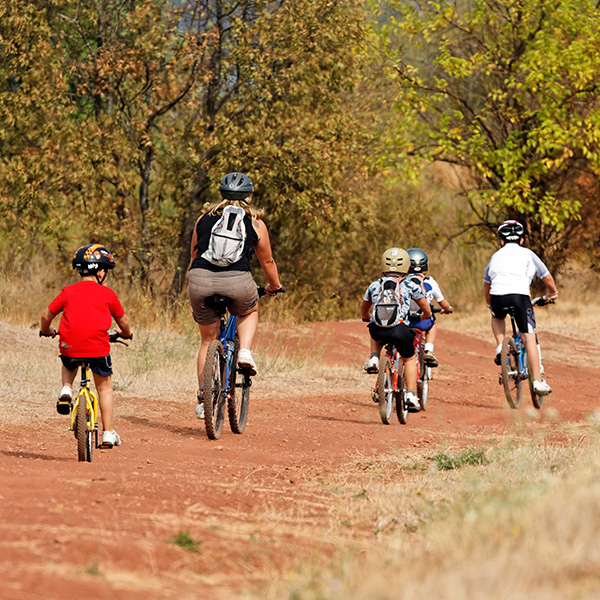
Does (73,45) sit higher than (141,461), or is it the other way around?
(73,45)

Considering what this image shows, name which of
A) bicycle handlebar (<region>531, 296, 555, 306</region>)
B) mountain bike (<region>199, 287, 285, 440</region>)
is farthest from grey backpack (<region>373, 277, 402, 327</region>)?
bicycle handlebar (<region>531, 296, 555, 306</region>)

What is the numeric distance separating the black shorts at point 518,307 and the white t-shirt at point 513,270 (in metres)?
0.05

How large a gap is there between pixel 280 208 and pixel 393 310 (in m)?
10.1

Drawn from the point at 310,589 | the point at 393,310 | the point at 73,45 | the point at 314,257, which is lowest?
the point at 310,589

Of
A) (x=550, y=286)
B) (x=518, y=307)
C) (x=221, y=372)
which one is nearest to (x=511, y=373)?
(x=518, y=307)

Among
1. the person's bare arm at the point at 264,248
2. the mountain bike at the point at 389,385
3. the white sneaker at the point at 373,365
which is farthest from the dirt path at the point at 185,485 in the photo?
the person's bare arm at the point at 264,248

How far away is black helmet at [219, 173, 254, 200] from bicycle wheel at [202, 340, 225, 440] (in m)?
1.12

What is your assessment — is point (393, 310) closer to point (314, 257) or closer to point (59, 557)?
point (59, 557)

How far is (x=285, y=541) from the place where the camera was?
15.0ft

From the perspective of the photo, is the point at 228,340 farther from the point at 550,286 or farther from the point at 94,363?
the point at 550,286

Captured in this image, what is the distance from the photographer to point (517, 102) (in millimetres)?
21984

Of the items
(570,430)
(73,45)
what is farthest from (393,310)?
(73,45)

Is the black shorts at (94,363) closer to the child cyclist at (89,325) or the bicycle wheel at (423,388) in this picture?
the child cyclist at (89,325)

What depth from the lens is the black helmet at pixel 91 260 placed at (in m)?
6.75
